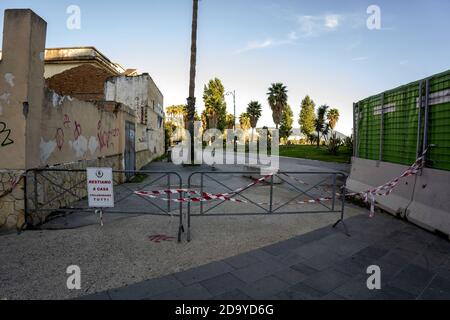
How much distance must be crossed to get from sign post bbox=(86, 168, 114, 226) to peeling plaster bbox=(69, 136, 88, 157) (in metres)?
3.03

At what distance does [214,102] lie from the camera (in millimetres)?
58375

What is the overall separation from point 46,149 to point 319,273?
640 cm

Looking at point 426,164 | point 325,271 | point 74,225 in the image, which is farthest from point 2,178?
point 426,164

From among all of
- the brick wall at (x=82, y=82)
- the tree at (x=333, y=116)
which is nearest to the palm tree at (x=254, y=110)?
the tree at (x=333, y=116)

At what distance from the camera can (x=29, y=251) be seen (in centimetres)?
476

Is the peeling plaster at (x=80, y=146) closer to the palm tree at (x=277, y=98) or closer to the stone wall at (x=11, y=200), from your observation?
the stone wall at (x=11, y=200)

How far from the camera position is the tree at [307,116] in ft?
254

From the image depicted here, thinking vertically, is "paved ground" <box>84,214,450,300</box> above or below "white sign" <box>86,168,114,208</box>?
below

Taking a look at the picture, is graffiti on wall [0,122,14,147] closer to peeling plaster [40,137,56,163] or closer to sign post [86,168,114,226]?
peeling plaster [40,137,56,163]

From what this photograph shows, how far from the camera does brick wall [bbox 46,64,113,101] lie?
2294 centimetres

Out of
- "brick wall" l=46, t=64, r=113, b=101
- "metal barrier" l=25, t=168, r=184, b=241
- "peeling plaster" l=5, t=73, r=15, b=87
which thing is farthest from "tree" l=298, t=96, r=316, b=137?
"peeling plaster" l=5, t=73, r=15, b=87

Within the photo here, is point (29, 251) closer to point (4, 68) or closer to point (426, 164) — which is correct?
point (4, 68)

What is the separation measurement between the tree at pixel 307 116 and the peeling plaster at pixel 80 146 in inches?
2902

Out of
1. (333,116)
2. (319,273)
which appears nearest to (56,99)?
(319,273)
